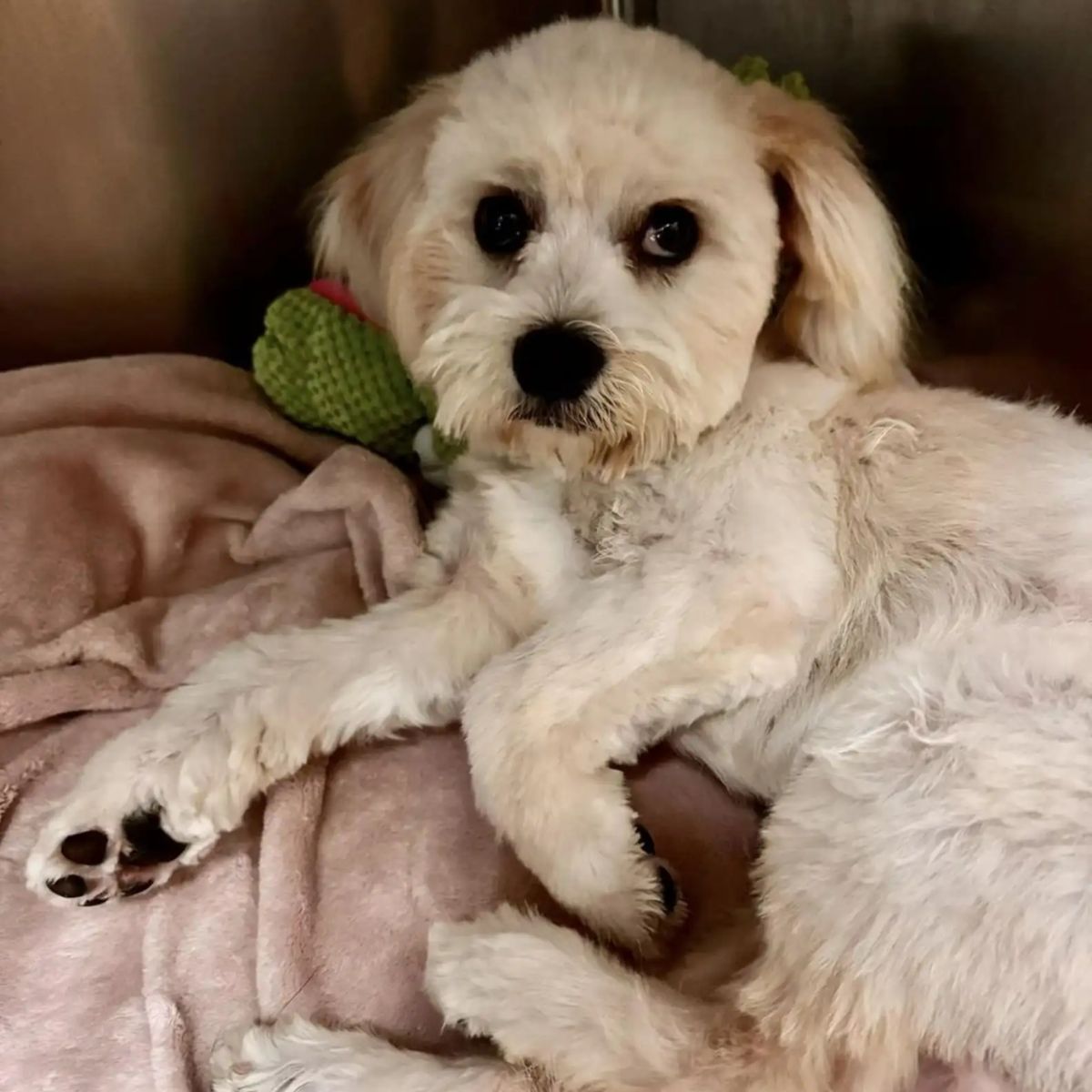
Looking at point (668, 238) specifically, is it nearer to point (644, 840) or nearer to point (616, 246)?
point (616, 246)

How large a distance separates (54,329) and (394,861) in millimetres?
1216

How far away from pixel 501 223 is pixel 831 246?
405 mm

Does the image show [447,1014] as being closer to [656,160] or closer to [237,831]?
[237,831]

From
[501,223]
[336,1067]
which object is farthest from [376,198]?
[336,1067]

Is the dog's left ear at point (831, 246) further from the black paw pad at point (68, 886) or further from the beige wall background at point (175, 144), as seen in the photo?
the black paw pad at point (68, 886)

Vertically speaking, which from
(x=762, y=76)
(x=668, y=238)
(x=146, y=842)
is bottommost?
(x=146, y=842)

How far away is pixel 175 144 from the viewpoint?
2037 millimetres

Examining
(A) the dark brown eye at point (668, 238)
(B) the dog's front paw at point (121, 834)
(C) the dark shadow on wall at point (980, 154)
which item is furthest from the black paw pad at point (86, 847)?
(C) the dark shadow on wall at point (980, 154)

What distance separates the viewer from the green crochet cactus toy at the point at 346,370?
1904 millimetres

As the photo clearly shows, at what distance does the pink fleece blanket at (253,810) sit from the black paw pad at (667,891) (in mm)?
60

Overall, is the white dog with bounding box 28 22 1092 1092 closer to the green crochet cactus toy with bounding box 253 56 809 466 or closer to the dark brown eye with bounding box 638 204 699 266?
the dark brown eye with bounding box 638 204 699 266

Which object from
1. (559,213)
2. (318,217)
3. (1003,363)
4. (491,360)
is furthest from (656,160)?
(1003,363)

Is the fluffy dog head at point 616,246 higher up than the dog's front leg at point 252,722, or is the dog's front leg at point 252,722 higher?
the fluffy dog head at point 616,246

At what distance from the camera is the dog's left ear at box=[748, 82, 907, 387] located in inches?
57.1
